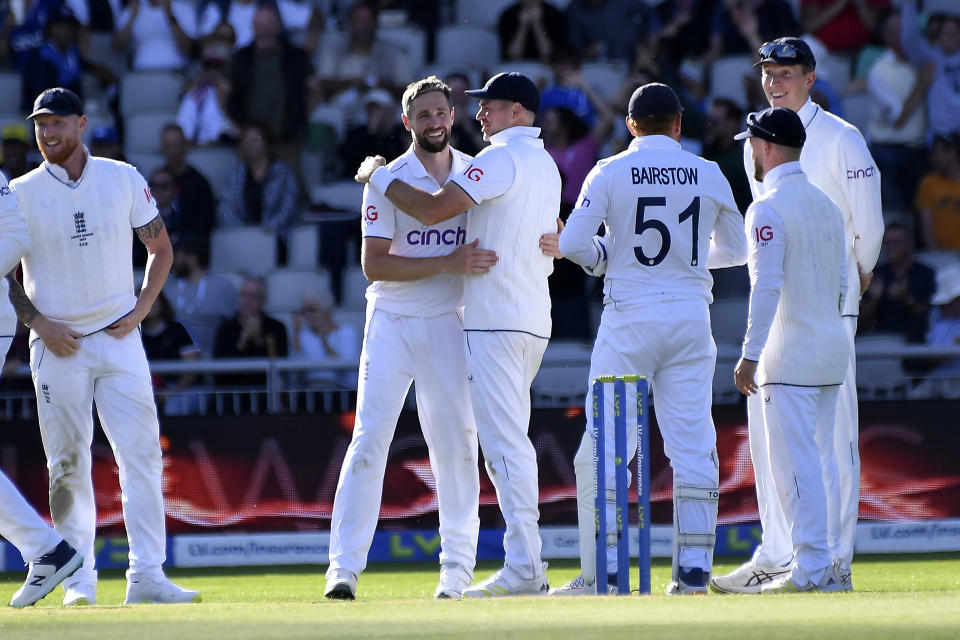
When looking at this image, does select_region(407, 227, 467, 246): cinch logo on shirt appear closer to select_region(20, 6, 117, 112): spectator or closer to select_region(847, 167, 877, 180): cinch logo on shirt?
select_region(847, 167, 877, 180): cinch logo on shirt

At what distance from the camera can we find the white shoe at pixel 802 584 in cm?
685

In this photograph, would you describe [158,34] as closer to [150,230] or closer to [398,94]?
[398,94]

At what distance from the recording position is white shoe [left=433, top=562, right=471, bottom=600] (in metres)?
7.20

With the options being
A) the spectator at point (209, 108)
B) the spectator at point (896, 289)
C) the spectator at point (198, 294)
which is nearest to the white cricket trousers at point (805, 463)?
the spectator at point (896, 289)

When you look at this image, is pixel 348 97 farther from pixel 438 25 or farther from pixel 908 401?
pixel 908 401

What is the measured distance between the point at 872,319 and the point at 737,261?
15.6 feet

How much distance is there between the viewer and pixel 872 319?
11.7 m

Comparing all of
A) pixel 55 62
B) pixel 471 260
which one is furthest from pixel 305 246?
pixel 471 260

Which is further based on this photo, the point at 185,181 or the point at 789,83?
A: the point at 185,181

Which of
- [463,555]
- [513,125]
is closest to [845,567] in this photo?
→ [463,555]

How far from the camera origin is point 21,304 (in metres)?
7.52

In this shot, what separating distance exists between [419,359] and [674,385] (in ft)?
4.01

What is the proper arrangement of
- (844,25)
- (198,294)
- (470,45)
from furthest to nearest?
(470,45) < (844,25) < (198,294)

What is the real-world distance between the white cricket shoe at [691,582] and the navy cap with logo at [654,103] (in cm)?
206
